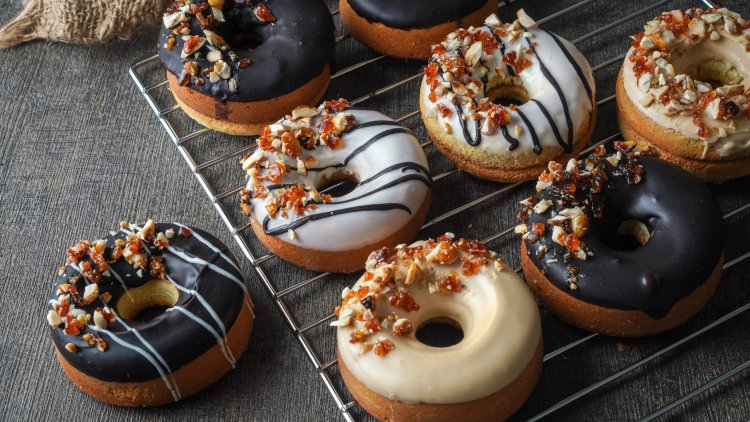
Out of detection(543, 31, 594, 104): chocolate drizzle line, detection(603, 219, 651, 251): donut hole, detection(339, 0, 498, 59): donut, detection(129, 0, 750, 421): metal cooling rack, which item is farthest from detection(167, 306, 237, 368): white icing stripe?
detection(543, 31, 594, 104): chocolate drizzle line

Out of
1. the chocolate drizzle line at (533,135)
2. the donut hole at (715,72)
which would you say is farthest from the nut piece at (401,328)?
the donut hole at (715,72)

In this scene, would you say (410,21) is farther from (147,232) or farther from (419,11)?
(147,232)

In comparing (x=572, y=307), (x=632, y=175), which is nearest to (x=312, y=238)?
(x=572, y=307)

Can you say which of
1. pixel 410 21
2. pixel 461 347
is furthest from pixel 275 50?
pixel 461 347

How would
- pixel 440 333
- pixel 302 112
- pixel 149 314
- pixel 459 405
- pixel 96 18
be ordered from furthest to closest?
pixel 96 18 → pixel 302 112 → pixel 149 314 → pixel 440 333 → pixel 459 405

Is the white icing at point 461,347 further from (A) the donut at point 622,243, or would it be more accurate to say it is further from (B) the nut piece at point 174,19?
(B) the nut piece at point 174,19

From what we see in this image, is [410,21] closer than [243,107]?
No
